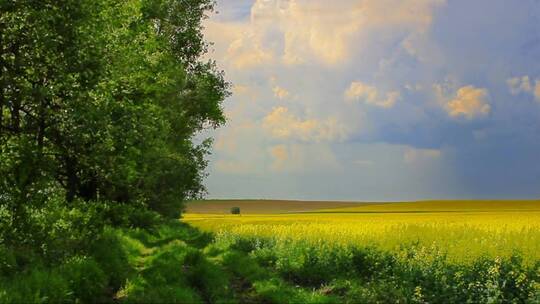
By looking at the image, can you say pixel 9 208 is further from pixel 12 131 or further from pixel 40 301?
pixel 40 301

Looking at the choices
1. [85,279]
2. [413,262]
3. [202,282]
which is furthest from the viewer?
[413,262]

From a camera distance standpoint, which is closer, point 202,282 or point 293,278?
point 202,282

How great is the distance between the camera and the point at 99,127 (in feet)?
67.3

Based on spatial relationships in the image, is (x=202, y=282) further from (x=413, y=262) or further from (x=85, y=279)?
(x=413, y=262)

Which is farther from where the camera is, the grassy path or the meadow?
the meadow

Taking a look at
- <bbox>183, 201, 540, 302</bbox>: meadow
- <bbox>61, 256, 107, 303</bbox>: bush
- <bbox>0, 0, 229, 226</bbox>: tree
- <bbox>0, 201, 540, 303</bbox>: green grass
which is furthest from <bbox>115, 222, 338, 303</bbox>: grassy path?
<bbox>0, 0, 229, 226</bbox>: tree

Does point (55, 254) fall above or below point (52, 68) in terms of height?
below

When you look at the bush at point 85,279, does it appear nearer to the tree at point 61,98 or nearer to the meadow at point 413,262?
the tree at point 61,98

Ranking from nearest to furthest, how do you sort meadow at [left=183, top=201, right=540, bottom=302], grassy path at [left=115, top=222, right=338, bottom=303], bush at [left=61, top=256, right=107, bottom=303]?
1. bush at [left=61, top=256, right=107, bottom=303]
2. grassy path at [left=115, top=222, right=338, bottom=303]
3. meadow at [left=183, top=201, right=540, bottom=302]

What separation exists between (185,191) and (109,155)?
3188 centimetres

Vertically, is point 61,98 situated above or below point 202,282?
above

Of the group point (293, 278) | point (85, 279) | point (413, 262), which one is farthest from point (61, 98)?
point (413, 262)

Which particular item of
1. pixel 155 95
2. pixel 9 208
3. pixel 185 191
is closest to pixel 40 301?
pixel 9 208

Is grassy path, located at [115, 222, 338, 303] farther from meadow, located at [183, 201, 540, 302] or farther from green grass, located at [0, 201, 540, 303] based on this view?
meadow, located at [183, 201, 540, 302]
